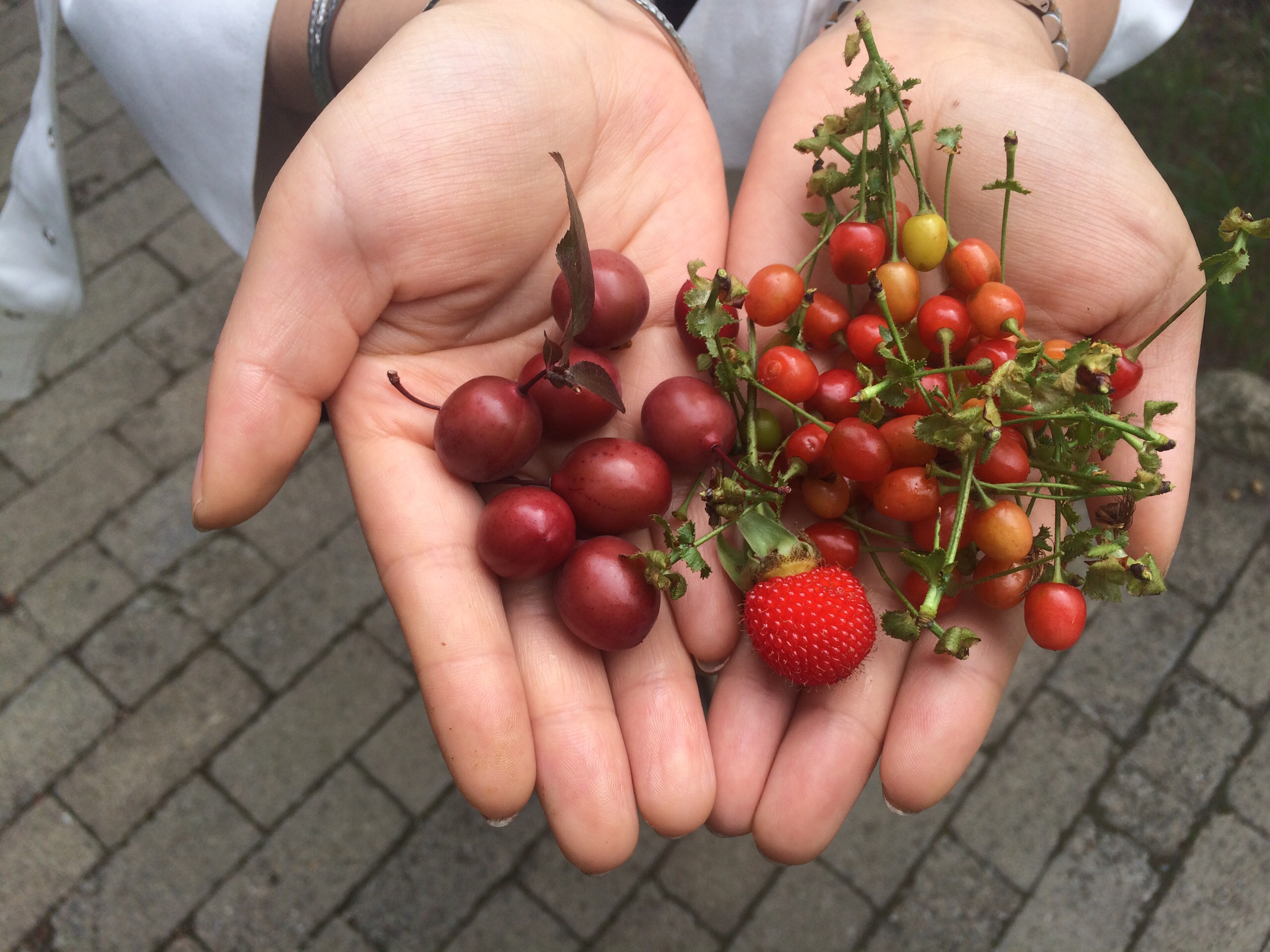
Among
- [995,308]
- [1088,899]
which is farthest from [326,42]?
[1088,899]

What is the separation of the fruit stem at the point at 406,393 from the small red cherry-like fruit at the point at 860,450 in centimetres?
55

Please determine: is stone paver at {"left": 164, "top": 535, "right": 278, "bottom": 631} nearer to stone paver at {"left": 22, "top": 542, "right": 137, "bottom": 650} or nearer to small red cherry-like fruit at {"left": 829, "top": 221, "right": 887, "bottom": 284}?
stone paver at {"left": 22, "top": 542, "right": 137, "bottom": 650}

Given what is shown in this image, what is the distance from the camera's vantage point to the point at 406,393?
6.45 feet

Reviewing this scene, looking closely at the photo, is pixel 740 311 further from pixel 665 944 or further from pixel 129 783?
pixel 129 783

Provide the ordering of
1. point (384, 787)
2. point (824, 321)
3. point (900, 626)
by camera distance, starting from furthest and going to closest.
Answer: point (384, 787) < point (824, 321) < point (900, 626)

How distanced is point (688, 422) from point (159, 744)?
2.23 m

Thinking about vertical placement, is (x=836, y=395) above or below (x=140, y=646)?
above

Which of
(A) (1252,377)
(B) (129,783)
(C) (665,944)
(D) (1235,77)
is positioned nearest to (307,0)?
(B) (129,783)

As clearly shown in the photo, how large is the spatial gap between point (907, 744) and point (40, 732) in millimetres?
2710

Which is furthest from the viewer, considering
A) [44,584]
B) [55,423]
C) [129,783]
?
[55,423]

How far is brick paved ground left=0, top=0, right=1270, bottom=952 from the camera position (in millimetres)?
2986

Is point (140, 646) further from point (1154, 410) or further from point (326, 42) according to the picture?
point (1154, 410)

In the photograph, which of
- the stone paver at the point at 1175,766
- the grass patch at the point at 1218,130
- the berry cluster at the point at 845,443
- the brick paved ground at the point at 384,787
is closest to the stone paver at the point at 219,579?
the brick paved ground at the point at 384,787

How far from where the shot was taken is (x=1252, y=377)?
3.59 m
